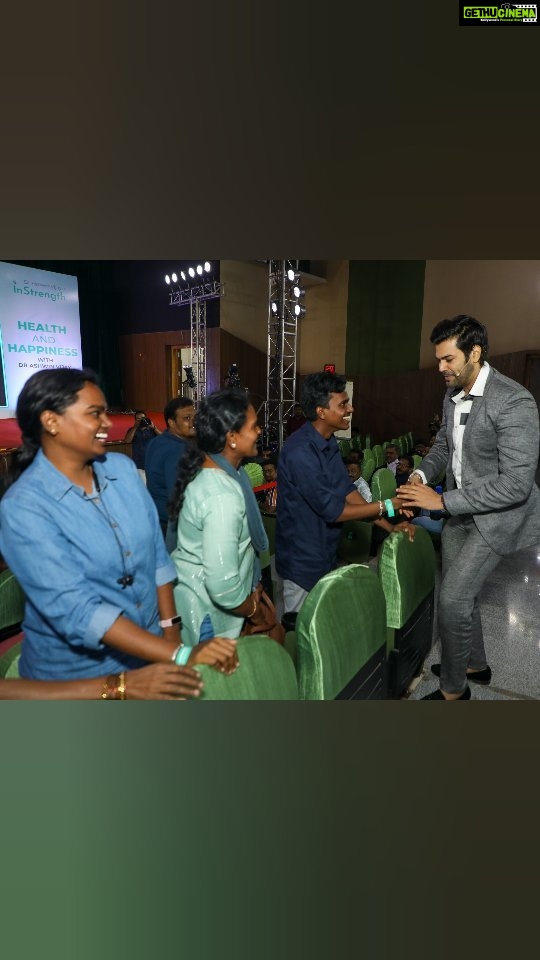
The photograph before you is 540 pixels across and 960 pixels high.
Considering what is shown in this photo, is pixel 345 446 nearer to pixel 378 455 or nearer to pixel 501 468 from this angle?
pixel 378 455

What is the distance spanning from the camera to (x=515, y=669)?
1.92 meters

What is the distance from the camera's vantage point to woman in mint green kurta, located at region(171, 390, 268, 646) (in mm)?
1152

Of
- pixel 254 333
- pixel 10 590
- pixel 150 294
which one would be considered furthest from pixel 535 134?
pixel 150 294

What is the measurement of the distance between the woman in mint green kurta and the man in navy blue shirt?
0.34 metres

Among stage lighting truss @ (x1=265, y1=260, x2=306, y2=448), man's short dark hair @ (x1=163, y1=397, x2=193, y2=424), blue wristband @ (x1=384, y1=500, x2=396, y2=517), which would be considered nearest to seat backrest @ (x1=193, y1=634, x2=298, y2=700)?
blue wristband @ (x1=384, y1=500, x2=396, y2=517)

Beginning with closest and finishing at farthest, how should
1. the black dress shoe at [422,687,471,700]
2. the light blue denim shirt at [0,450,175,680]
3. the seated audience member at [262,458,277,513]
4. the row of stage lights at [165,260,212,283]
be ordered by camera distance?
the light blue denim shirt at [0,450,175,680]
the black dress shoe at [422,687,471,700]
the seated audience member at [262,458,277,513]
the row of stage lights at [165,260,212,283]

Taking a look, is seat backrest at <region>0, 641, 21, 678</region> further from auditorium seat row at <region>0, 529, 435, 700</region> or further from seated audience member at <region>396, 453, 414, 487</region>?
seated audience member at <region>396, 453, 414, 487</region>

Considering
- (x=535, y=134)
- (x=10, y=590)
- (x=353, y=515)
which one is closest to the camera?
(x=535, y=134)

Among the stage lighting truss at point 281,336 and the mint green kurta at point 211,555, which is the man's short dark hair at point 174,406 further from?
the stage lighting truss at point 281,336

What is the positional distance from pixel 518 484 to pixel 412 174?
0.92 metres

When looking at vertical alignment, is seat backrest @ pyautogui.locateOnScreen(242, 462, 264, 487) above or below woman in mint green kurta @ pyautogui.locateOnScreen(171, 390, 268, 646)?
below

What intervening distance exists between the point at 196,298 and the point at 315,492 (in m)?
8.89

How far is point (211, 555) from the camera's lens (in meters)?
1.14

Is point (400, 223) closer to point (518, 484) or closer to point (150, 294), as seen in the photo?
point (518, 484)
